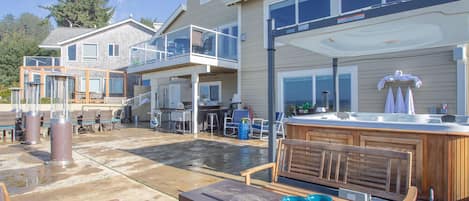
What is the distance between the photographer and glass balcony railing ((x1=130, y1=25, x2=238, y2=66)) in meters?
9.80

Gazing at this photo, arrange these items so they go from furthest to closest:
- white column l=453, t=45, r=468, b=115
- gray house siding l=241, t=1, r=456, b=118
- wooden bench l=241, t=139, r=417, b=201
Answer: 1. gray house siding l=241, t=1, r=456, b=118
2. white column l=453, t=45, r=468, b=115
3. wooden bench l=241, t=139, r=417, b=201

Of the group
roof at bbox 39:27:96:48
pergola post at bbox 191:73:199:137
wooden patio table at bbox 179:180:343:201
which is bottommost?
wooden patio table at bbox 179:180:343:201

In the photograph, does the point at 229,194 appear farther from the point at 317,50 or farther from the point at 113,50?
the point at 113,50

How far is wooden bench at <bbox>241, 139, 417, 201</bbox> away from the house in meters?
16.4

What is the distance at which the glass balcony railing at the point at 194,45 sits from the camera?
9.80 m

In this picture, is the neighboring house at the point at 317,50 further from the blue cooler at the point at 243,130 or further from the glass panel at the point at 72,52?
the glass panel at the point at 72,52

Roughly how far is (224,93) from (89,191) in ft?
26.7

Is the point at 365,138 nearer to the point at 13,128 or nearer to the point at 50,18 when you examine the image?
the point at 13,128

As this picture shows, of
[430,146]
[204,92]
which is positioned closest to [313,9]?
[204,92]

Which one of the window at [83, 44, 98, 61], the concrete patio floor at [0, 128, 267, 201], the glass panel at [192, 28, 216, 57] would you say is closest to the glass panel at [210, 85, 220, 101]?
the glass panel at [192, 28, 216, 57]

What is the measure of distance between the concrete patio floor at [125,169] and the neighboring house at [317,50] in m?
2.52

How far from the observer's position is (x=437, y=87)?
6.74m

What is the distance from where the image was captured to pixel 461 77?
Answer: 6359mm

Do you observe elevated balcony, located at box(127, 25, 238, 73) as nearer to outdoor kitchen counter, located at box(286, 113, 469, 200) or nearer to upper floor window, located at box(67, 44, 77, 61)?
outdoor kitchen counter, located at box(286, 113, 469, 200)
